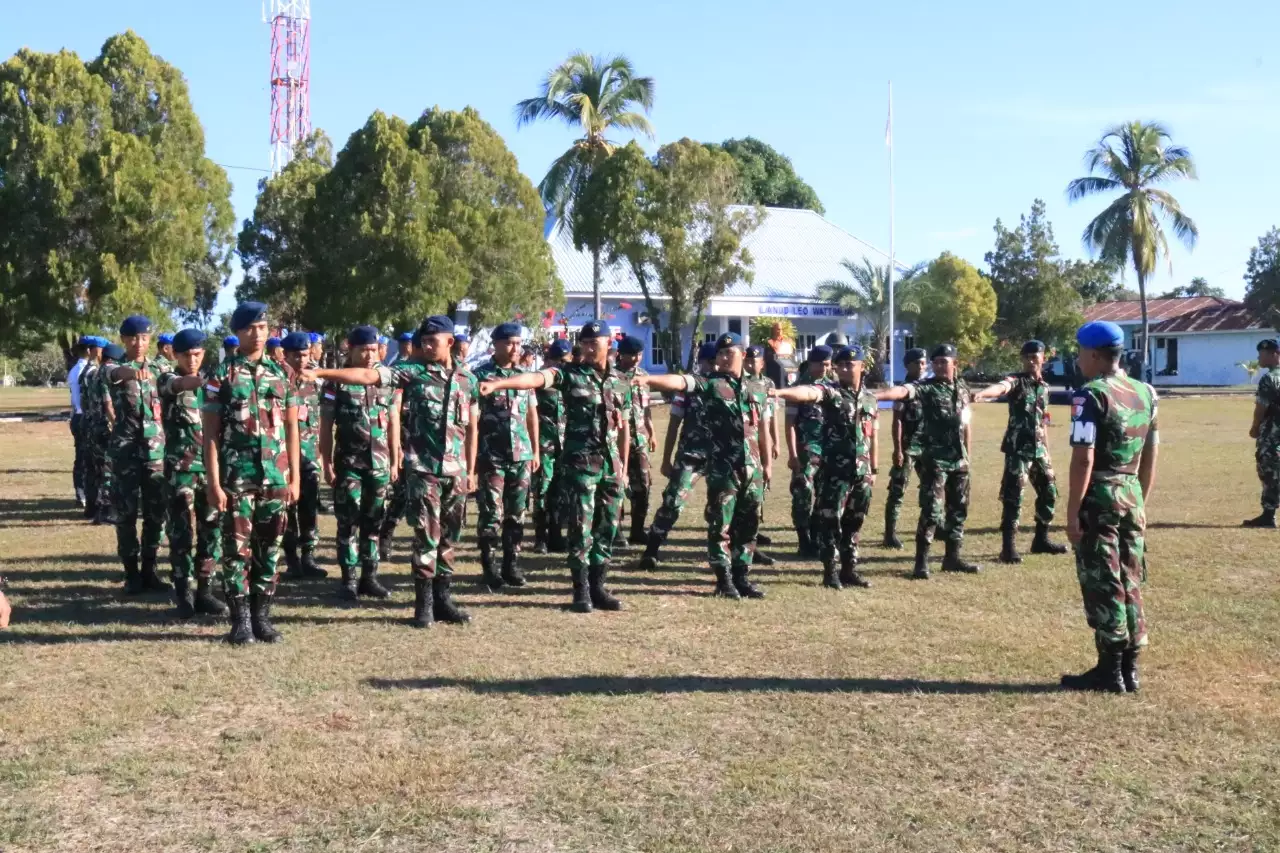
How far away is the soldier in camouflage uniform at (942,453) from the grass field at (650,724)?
0.54 m

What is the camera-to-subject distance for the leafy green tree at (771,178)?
194ft

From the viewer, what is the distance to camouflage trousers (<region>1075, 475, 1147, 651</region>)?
5891 millimetres

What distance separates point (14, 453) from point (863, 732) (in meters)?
A: 20.6

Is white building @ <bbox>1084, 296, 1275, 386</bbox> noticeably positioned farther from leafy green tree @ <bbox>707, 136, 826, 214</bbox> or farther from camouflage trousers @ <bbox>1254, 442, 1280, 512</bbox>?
camouflage trousers @ <bbox>1254, 442, 1280, 512</bbox>

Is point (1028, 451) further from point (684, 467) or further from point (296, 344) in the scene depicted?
point (296, 344)

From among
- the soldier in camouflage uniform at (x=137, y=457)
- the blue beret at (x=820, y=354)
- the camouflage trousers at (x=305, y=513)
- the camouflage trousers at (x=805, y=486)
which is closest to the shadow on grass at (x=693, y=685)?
the soldier in camouflage uniform at (x=137, y=457)

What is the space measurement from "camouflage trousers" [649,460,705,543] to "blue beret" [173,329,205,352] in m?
4.02

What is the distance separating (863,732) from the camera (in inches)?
213

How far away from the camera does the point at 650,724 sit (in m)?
→ 5.54

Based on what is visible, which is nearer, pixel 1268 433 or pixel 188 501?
pixel 188 501

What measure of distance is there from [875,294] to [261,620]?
39.7 meters

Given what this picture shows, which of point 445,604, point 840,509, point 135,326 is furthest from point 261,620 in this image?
point 840,509

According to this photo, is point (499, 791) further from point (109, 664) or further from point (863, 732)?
point (109, 664)

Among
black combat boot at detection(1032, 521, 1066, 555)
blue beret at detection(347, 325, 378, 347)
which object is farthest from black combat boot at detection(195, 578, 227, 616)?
black combat boot at detection(1032, 521, 1066, 555)
